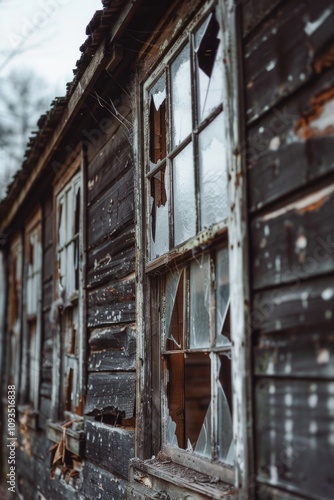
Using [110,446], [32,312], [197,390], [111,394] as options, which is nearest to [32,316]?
[32,312]

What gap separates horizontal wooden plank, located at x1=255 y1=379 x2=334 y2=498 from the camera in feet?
5.36

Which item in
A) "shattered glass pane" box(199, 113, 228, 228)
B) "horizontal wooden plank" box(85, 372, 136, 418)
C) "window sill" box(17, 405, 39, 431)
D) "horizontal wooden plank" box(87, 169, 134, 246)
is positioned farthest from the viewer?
"window sill" box(17, 405, 39, 431)

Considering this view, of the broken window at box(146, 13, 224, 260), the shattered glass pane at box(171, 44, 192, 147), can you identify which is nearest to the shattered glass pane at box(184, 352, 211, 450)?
the broken window at box(146, 13, 224, 260)

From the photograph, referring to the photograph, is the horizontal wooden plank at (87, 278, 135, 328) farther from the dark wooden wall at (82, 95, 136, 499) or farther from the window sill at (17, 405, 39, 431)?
the window sill at (17, 405, 39, 431)

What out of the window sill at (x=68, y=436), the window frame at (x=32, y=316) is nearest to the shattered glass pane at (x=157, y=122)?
the window sill at (x=68, y=436)

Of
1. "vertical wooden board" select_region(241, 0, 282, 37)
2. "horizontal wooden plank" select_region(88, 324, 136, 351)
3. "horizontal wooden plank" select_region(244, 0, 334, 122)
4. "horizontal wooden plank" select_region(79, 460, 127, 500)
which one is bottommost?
"horizontal wooden plank" select_region(79, 460, 127, 500)

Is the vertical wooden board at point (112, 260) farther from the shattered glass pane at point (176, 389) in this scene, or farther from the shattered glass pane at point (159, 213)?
the shattered glass pane at point (176, 389)

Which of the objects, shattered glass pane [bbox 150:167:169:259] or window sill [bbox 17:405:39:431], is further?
window sill [bbox 17:405:39:431]

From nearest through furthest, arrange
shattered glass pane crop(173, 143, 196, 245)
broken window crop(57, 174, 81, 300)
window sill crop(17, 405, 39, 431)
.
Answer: shattered glass pane crop(173, 143, 196, 245) → broken window crop(57, 174, 81, 300) → window sill crop(17, 405, 39, 431)

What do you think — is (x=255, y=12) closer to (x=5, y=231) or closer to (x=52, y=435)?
(x=52, y=435)

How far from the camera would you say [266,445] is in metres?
1.93

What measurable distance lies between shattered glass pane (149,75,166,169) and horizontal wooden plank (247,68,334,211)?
4.31ft

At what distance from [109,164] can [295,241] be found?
2694 millimetres

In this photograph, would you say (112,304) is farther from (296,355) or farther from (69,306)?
(296,355)
